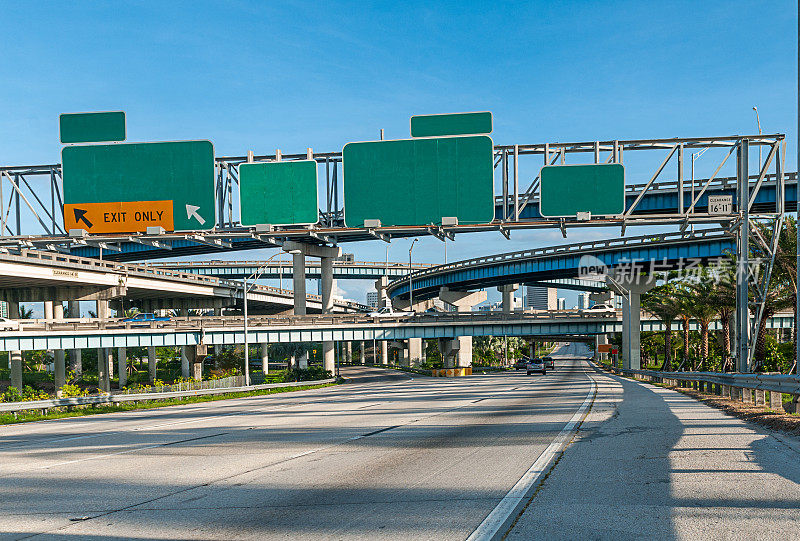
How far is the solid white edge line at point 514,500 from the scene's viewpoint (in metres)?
6.81

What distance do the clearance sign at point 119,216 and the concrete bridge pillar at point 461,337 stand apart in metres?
62.6

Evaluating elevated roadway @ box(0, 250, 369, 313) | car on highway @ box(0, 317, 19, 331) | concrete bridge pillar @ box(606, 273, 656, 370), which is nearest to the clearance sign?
elevated roadway @ box(0, 250, 369, 313)

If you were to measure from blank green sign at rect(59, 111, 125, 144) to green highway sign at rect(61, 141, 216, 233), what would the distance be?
1.02 feet

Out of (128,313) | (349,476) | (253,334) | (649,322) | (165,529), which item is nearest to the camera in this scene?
(165,529)

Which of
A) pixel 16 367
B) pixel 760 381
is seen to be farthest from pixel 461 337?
pixel 760 381

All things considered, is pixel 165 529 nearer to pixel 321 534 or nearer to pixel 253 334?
pixel 321 534

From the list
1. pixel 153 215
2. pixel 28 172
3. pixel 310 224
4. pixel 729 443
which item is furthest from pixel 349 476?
pixel 28 172

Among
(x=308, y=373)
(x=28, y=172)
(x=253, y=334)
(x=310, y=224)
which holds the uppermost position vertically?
(x=28, y=172)

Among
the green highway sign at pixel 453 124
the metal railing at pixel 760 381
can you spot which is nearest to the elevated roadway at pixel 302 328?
the green highway sign at pixel 453 124

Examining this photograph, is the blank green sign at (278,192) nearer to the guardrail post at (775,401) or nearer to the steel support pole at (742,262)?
the steel support pole at (742,262)

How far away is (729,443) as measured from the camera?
1239 cm

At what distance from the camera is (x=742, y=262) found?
79.9 ft

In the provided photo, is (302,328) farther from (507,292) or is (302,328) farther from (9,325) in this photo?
(507,292)

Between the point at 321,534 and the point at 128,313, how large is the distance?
412 feet
